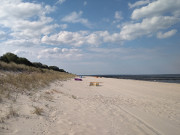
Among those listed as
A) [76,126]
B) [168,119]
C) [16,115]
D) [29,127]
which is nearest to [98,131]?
[76,126]

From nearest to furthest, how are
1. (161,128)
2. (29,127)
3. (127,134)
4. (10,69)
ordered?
(29,127), (127,134), (161,128), (10,69)

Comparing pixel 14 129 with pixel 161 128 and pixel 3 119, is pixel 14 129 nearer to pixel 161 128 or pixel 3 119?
pixel 3 119

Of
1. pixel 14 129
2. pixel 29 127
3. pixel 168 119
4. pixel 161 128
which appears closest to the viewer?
pixel 14 129

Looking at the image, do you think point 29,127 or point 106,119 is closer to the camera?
point 29,127

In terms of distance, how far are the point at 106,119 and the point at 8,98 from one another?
391 centimetres

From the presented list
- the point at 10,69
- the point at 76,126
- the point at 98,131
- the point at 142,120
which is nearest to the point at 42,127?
the point at 76,126

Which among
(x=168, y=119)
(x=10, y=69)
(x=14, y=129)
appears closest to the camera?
(x=14, y=129)

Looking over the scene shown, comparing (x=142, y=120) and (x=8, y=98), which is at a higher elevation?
(x=8, y=98)

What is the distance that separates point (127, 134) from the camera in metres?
3.68

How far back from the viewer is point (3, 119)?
3441 mm

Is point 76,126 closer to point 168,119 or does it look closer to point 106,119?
point 106,119

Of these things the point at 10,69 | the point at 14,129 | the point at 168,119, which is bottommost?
the point at 168,119

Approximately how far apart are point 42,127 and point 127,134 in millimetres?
2327

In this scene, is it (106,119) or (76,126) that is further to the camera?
(106,119)
